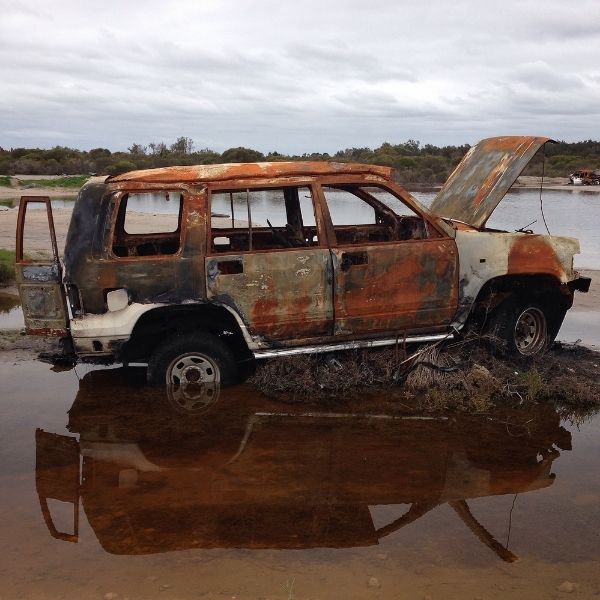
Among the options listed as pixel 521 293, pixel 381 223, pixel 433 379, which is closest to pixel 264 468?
pixel 433 379

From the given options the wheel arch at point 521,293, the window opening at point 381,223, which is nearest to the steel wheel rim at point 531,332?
the wheel arch at point 521,293

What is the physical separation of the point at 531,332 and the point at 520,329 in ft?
0.43

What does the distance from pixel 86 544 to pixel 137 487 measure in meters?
0.70

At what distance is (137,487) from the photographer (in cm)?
445

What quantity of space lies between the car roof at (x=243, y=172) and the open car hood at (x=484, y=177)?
1.14 metres

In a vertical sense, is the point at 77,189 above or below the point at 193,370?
above

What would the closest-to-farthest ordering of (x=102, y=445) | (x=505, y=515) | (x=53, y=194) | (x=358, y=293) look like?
(x=505, y=515)
(x=102, y=445)
(x=358, y=293)
(x=53, y=194)

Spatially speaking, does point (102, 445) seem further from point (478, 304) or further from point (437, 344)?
point (478, 304)

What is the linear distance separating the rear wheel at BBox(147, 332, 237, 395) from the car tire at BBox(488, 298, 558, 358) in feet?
8.40

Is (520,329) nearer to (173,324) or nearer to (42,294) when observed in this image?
(173,324)

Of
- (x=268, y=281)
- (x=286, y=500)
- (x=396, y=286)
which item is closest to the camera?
(x=286, y=500)

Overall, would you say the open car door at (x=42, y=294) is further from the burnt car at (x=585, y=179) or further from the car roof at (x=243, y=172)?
the burnt car at (x=585, y=179)

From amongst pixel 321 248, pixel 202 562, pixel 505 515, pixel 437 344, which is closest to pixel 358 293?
pixel 321 248

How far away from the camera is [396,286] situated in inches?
235
